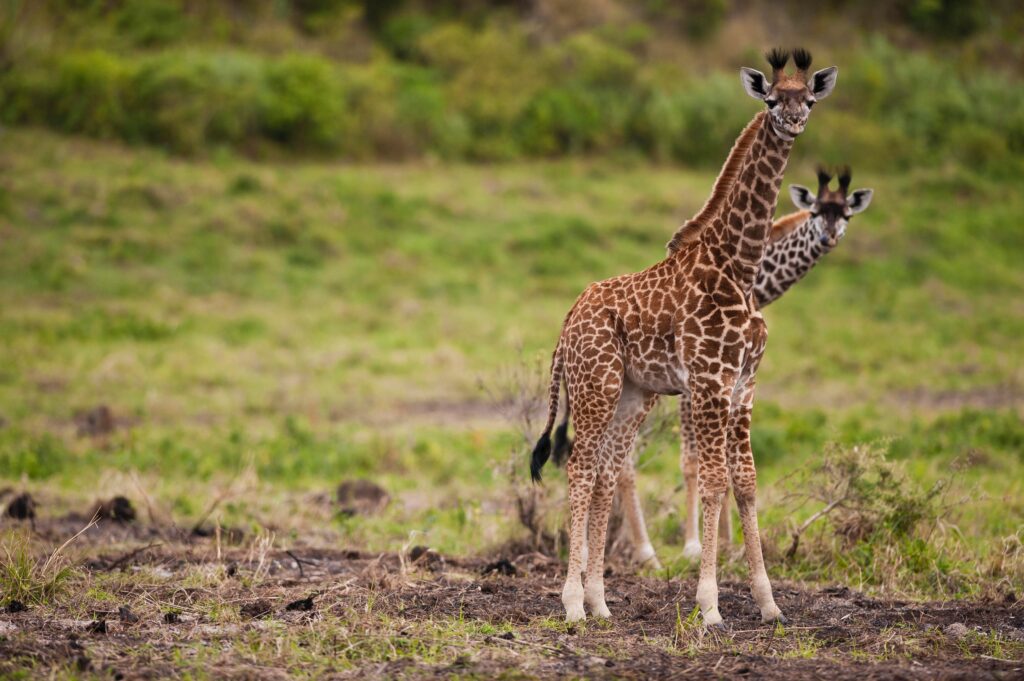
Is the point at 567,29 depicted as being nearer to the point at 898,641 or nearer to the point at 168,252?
the point at 168,252

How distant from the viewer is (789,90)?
6824 mm

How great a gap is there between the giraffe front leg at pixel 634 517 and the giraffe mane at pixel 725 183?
2.06 metres

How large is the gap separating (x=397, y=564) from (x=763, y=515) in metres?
2.99

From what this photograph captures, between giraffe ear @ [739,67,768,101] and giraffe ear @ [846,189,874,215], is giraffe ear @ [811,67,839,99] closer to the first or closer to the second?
giraffe ear @ [739,67,768,101]

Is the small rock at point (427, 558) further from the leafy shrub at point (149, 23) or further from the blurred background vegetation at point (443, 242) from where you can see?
the leafy shrub at point (149, 23)

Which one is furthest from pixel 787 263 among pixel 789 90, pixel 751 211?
pixel 789 90

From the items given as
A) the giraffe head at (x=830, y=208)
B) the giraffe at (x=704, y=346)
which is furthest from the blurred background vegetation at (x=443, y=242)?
the giraffe head at (x=830, y=208)

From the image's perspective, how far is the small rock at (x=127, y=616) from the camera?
660 cm

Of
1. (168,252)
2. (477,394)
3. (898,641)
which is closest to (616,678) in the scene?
(898,641)

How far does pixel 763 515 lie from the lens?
9.29m

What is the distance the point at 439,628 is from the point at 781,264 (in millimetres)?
4659

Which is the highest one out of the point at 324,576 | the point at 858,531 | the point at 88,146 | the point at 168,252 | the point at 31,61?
the point at 31,61

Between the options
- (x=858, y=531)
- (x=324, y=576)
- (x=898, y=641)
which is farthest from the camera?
(x=858, y=531)

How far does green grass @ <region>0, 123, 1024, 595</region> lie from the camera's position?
1157 cm
